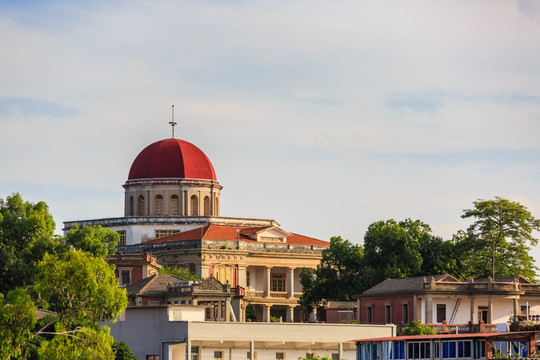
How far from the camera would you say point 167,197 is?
559 feet

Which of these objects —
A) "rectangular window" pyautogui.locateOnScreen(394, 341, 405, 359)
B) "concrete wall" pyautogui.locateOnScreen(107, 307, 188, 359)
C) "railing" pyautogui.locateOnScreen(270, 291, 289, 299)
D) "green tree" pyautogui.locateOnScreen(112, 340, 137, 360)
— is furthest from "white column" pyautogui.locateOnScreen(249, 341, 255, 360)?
"railing" pyautogui.locateOnScreen(270, 291, 289, 299)

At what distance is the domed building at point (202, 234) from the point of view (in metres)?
159

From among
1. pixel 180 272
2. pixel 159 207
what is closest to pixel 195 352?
pixel 180 272

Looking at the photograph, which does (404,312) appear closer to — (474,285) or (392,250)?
(474,285)

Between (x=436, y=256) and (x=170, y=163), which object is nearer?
(x=436, y=256)

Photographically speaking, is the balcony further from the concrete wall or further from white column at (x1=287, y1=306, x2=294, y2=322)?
white column at (x1=287, y1=306, x2=294, y2=322)

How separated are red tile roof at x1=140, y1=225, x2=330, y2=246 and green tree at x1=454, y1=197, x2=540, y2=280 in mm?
33621

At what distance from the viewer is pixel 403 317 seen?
116 meters

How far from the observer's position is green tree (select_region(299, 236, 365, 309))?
134125 millimetres

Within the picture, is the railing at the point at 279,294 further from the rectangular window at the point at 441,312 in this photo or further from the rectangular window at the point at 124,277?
the rectangular window at the point at 441,312

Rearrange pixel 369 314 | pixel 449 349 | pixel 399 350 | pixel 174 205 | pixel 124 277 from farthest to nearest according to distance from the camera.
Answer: pixel 174 205
pixel 124 277
pixel 369 314
pixel 399 350
pixel 449 349

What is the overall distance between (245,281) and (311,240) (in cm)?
1131

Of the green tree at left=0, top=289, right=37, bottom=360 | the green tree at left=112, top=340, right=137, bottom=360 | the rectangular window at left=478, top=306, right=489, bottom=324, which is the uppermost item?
the rectangular window at left=478, top=306, right=489, bottom=324

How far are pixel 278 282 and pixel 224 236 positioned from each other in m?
7.37
